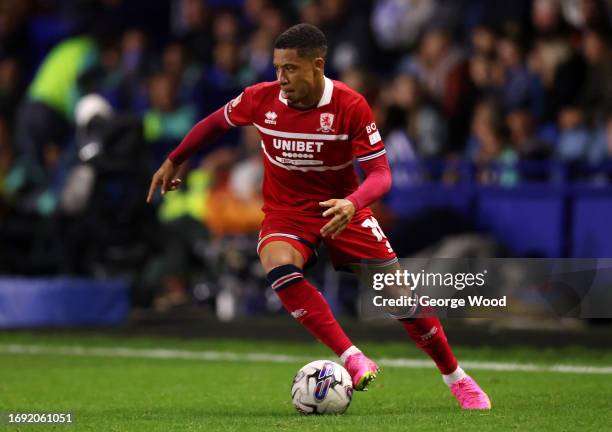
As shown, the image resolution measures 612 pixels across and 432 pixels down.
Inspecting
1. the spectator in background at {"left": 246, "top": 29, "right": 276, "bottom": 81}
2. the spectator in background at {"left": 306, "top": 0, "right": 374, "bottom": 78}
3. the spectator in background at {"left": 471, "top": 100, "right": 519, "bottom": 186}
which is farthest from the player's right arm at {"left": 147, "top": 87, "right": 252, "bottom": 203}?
the spectator in background at {"left": 246, "top": 29, "right": 276, "bottom": 81}

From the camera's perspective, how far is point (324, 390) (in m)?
7.33

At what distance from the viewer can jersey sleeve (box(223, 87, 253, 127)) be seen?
26.1 feet

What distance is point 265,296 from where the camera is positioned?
16.8 meters

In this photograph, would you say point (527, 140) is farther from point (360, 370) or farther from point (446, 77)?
point (360, 370)

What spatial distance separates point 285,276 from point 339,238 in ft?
1.65

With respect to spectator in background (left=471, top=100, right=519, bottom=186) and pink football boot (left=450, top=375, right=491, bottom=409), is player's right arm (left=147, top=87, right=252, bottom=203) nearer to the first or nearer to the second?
pink football boot (left=450, top=375, right=491, bottom=409)

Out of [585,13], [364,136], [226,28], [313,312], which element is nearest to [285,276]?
[313,312]

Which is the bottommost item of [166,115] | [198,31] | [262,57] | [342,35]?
[166,115]

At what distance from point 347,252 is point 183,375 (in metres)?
3.13

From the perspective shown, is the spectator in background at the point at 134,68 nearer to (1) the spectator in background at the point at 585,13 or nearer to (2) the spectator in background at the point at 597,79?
(1) the spectator in background at the point at 585,13

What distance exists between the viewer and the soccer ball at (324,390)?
24.1ft

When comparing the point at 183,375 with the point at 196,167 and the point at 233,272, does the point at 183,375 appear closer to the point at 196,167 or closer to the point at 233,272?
the point at 233,272

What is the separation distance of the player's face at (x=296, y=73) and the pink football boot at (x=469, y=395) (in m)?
1.87

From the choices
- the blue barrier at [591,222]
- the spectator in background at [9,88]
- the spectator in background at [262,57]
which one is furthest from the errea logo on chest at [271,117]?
the spectator in background at [9,88]
